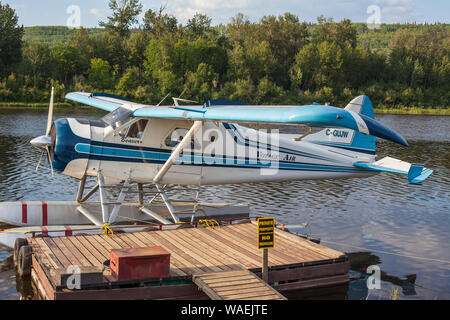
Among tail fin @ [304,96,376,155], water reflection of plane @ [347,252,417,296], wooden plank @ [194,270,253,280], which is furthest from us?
tail fin @ [304,96,376,155]

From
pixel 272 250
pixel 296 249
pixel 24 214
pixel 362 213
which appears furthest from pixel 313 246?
pixel 24 214

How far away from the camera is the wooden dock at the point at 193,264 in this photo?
253 inches

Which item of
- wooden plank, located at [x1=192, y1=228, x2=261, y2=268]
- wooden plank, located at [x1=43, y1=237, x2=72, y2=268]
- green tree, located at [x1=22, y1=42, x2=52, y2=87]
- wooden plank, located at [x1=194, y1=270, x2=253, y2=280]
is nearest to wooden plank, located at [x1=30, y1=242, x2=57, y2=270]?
wooden plank, located at [x1=43, y1=237, x2=72, y2=268]

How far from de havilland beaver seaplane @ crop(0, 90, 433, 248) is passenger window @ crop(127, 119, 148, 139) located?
0.02m

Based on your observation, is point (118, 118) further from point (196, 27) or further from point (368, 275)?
point (196, 27)

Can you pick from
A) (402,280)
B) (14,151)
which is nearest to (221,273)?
(402,280)

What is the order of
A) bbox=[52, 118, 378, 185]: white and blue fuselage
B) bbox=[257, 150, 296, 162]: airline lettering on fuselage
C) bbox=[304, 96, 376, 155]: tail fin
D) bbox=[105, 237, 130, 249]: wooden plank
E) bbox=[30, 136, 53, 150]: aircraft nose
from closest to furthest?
bbox=[105, 237, 130, 249]: wooden plank → bbox=[30, 136, 53, 150]: aircraft nose → bbox=[52, 118, 378, 185]: white and blue fuselage → bbox=[257, 150, 296, 162]: airline lettering on fuselage → bbox=[304, 96, 376, 155]: tail fin

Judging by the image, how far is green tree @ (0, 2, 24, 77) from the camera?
174 ft

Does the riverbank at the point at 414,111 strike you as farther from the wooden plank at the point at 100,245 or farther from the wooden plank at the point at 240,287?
the wooden plank at the point at 240,287

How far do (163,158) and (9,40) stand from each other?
5047 cm

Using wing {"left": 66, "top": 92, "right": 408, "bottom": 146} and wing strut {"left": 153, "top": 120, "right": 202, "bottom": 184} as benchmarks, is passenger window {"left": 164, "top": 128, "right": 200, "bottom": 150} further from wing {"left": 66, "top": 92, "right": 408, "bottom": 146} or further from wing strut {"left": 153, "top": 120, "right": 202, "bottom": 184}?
wing {"left": 66, "top": 92, "right": 408, "bottom": 146}

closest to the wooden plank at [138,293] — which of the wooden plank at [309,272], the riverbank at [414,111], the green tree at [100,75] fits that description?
the wooden plank at [309,272]

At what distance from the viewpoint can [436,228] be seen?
38.9ft

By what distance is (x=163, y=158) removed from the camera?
31.8ft
